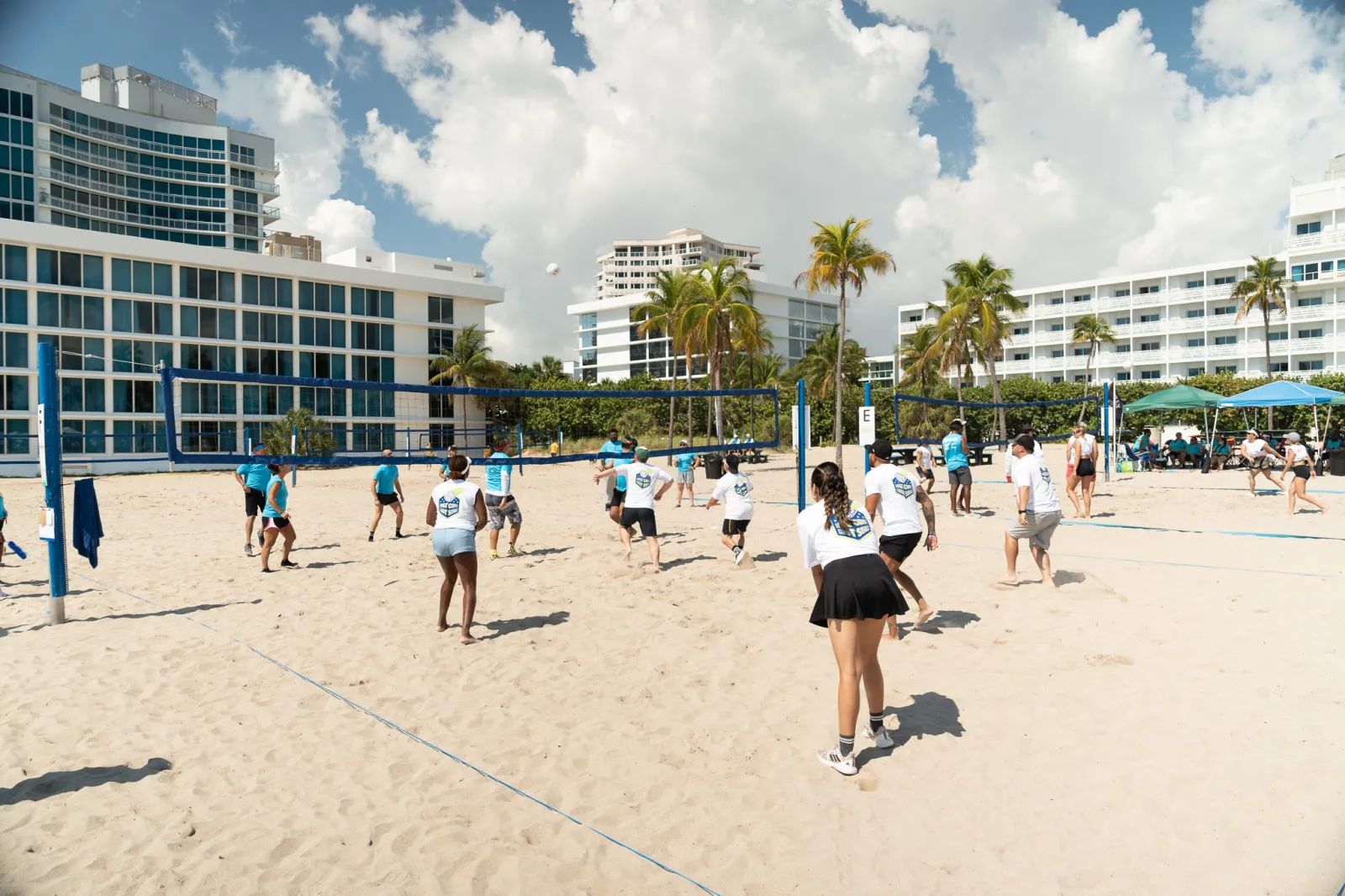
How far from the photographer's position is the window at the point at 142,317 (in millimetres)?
38188

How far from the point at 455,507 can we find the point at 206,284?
41.1m

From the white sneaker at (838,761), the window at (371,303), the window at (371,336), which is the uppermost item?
the window at (371,303)

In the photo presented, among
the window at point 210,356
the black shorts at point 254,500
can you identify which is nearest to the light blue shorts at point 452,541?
the black shorts at point 254,500

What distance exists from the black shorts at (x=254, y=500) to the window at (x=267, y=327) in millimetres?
35019

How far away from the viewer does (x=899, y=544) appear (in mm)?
6434

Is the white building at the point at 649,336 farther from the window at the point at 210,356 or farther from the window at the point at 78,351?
the window at the point at 78,351

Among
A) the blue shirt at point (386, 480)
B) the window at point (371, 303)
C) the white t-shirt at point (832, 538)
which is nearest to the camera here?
the white t-shirt at point (832, 538)

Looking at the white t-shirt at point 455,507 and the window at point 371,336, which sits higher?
the window at point 371,336

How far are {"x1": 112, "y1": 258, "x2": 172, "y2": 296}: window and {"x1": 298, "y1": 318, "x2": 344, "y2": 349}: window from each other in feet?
20.4

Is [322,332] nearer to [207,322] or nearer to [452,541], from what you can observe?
[207,322]

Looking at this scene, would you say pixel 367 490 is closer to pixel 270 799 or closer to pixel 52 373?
pixel 52 373

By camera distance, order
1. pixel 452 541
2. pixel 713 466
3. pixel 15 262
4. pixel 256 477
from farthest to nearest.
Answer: pixel 15 262 → pixel 713 466 → pixel 256 477 → pixel 452 541

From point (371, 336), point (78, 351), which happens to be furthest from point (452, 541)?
point (371, 336)

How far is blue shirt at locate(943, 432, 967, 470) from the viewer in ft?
44.2
